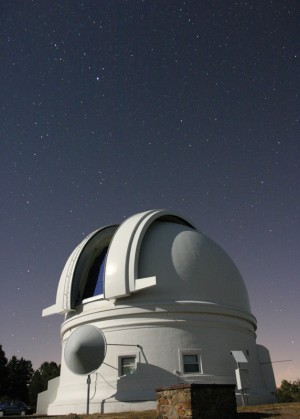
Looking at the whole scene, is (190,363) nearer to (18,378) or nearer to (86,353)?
(86,353)

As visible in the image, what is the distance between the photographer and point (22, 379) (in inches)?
2058

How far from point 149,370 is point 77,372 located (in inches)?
104

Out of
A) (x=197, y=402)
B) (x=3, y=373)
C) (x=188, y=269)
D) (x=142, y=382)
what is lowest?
(x=197, y=402)

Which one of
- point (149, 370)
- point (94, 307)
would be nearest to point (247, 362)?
point (149, 370)

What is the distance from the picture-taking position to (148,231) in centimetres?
1802

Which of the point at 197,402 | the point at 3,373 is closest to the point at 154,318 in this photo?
the point at 197,402

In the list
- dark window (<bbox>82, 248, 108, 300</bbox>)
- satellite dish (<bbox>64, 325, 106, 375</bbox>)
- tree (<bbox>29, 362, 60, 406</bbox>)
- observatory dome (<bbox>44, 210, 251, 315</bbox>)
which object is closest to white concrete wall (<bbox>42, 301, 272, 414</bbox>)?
observatory dome (<bbox>44, 210, 251, 315</bbox>)

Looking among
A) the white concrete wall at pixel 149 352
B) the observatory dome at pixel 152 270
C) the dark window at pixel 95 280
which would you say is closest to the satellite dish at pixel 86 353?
the white concrete wall at pixel 149 352

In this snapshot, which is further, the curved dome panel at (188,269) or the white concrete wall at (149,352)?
the curved dome panel at (188,269)

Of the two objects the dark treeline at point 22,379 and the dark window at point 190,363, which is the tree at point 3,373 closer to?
the dark treeline at point 22,379

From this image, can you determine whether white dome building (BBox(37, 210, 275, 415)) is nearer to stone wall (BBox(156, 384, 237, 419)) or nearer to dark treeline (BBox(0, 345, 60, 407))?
stone wall (BBox(156, 384, 237, 419))

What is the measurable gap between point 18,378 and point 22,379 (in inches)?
22.2

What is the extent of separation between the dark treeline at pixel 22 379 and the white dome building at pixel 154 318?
3488 cm

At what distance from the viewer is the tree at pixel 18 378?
5072 centimetres
